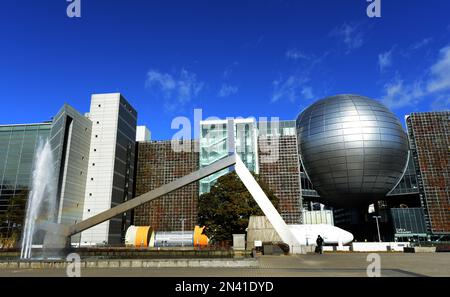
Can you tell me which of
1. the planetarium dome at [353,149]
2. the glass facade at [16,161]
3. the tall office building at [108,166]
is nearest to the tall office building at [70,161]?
the tall office building at [108,166]

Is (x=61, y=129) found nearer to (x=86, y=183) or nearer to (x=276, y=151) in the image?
(x=86, y=183)

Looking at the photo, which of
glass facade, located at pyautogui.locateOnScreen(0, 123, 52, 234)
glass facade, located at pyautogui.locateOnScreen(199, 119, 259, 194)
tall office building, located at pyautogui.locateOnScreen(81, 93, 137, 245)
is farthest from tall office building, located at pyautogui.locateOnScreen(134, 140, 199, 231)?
glass facade, located at pyautogui.locateOnScreen(0, 123, 52, 234)

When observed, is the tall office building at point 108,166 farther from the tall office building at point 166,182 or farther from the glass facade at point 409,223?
the glass facade at point 409,223

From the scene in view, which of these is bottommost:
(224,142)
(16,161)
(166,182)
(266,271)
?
(266,271)

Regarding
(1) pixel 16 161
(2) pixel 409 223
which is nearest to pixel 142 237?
(1) pixel 16 161

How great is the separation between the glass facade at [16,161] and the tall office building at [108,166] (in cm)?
1057

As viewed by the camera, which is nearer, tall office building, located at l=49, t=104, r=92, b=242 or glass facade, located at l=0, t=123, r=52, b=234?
tall office building, located at l=49, t=104, r=92, b=242

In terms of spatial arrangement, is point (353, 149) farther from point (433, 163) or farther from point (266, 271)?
point (266, 271)

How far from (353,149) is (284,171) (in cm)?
1790

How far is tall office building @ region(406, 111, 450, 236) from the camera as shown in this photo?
208 feet

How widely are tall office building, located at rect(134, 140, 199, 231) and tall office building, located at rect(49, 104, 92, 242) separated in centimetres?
1419

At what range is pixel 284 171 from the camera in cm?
6994

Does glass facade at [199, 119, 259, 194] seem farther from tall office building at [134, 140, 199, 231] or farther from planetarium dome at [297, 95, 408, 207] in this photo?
planetarium dome at [297, 95, 408, 207]

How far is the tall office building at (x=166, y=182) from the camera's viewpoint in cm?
6994
